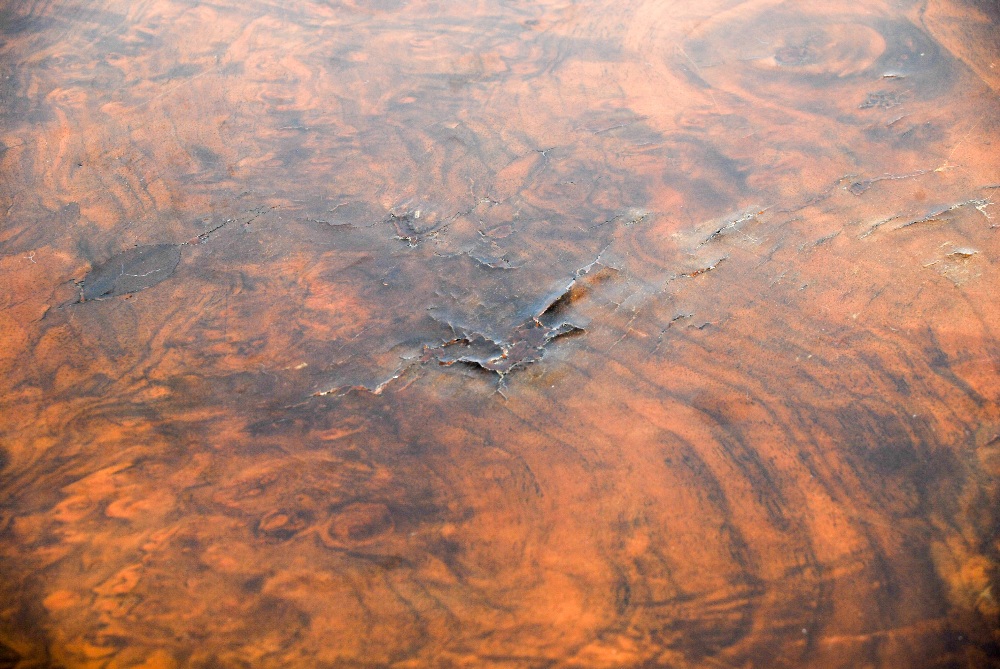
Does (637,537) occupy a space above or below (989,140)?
below

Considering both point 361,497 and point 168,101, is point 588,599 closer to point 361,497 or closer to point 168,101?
point 361,497

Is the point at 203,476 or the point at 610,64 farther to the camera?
the point at 610,64

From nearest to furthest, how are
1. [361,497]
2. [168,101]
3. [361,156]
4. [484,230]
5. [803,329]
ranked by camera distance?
[361,497] → [803,329] → [484,230] → [361,156] → [168,101]

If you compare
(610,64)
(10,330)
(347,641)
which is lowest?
(347,641)

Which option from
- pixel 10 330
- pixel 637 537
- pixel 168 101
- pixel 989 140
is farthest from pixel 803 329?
pixel 168 101

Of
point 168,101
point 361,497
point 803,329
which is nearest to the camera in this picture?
point 361,497

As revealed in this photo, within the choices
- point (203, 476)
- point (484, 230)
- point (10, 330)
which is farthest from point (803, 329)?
point (10, 330)
